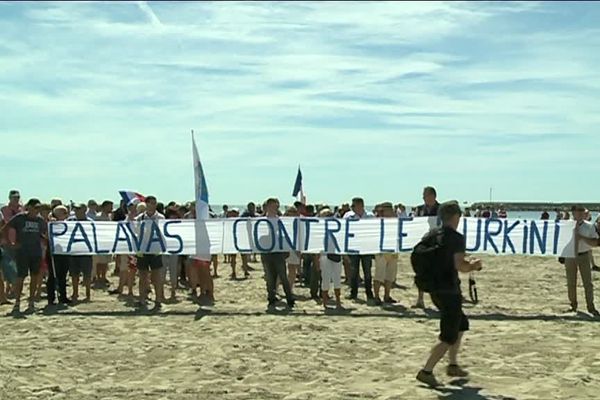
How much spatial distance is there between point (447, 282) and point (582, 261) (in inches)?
225

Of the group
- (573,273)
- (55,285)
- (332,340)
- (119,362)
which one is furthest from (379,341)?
(55,285)

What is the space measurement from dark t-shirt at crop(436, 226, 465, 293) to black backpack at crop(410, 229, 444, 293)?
40 mm

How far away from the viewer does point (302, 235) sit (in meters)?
14.0

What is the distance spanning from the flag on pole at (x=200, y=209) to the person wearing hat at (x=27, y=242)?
2.72 meters

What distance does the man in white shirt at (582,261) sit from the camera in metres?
12.8

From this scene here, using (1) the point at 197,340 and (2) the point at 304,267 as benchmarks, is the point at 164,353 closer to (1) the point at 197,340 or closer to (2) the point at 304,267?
(1) the point at 197,340

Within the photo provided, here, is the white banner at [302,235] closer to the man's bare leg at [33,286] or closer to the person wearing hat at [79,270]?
the person wearing hat at [79,270]

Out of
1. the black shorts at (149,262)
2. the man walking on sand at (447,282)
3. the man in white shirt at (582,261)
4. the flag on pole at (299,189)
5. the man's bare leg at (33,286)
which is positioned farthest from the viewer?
the flag on pole at (299,189)

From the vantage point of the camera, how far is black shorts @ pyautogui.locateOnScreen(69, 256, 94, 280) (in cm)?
1445

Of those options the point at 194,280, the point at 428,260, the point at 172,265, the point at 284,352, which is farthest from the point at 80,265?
the point at 428,260

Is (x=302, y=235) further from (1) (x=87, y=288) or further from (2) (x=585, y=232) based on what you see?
(2) (x=585, y=232)

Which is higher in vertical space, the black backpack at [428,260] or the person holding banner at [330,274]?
the black backpack at [428,260]

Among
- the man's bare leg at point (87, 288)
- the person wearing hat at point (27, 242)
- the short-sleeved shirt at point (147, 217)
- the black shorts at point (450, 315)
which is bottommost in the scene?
the man's bare leg at point (87, 288)

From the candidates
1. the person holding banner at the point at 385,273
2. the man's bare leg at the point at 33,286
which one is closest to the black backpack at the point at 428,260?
the person holding banner at the point at 385,273
